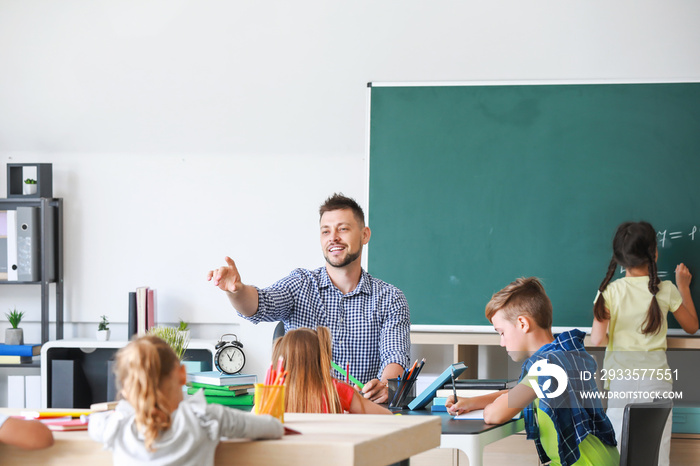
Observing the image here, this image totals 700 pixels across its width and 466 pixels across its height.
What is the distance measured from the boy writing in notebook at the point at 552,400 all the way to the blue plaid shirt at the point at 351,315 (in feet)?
1.70

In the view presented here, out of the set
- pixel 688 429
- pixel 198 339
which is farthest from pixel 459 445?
pixel 198 339

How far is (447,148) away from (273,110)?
106cm

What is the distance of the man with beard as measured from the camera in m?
2.65

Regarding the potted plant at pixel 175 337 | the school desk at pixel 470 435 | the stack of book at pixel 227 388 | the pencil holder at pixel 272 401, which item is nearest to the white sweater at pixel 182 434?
the pencil holder at pixel 272 401

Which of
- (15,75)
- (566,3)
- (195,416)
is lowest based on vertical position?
(195,416)

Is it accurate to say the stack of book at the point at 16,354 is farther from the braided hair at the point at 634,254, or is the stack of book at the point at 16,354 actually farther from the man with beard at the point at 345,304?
the braided hair at the point at 634,254

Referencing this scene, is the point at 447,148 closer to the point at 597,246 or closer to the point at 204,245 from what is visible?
the point at 597,246

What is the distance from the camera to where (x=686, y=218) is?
11.9ft

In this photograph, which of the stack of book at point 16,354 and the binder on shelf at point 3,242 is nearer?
the stack of book at point 16,354

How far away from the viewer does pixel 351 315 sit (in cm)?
270

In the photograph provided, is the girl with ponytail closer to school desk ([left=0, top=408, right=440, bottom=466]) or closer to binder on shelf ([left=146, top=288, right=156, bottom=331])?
school desk ([left=0, top=408, right=440, bottom=466])

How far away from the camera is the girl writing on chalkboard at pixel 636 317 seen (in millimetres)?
3291

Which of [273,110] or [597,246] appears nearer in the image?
[597,246]

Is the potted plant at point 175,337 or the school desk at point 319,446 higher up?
the school desk at point 319,446
